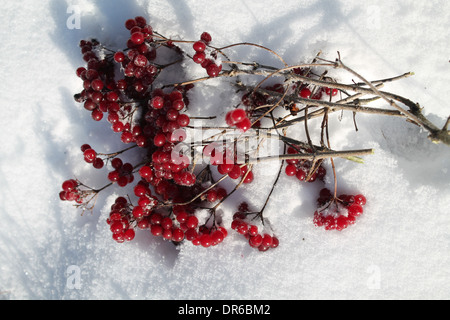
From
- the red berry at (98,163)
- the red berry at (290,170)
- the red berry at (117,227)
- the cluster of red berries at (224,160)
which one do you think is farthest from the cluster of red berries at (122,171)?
the red berry at (290,170)

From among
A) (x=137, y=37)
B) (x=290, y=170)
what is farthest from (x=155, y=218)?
(x=137, y=37)

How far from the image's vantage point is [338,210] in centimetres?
130

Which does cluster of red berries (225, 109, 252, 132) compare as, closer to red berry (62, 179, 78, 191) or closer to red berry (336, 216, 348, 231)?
red berry (336, 216, 348, 231)

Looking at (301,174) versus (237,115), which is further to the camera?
(301,174)

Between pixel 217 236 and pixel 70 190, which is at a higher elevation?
pixel 70 190

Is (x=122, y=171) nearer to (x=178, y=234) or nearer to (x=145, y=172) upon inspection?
(x=145, y=172)

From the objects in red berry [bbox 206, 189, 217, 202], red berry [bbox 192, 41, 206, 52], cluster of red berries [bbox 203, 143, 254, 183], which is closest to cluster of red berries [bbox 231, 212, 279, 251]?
red berry [bbox 206, 189, 217, 202]

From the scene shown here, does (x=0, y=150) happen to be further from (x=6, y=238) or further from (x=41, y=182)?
(x=6, y=238)

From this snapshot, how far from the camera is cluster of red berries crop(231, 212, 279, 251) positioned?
4.04 feet

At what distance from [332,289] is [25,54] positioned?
1579 mm

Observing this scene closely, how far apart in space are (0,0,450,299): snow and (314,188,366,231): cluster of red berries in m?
0.06

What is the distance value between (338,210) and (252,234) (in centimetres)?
35

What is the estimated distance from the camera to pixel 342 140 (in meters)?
1.32
